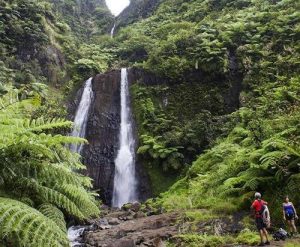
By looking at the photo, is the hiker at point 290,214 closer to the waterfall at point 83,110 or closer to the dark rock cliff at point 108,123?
the dark rock cliff at point 108,123

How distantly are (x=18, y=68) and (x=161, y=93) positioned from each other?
9846 millimetres

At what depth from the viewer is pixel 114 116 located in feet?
78.4

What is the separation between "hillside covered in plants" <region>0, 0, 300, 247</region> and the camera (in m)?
3.06

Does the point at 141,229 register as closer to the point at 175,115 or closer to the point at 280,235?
the point at 280,235

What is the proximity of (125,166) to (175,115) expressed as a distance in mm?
4208

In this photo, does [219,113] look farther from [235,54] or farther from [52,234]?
[52,234]

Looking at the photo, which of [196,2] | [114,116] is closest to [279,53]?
[114,116]

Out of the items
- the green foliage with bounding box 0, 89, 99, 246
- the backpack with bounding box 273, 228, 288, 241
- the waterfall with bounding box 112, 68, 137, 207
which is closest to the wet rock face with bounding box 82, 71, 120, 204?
the waterfall with bounding box 112, 68, 137, 207

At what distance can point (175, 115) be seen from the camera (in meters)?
22.7

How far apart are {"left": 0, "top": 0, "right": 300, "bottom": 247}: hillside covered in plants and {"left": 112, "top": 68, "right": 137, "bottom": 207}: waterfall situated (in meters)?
0.56

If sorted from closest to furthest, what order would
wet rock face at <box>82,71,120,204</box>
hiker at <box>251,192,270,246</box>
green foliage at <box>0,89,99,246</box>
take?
1. green foliage at <box>0,89,99,246</box>
2. hiker at <box>251,192,270,246</box>
3. wet rock face at <box>82,71,120,204</box>

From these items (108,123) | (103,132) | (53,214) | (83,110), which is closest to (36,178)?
(53,214)

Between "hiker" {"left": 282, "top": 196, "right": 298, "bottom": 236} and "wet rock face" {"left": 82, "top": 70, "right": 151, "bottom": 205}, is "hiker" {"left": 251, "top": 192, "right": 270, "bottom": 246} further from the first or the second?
"wet rock face" {"left": 82, "top": 70, "right": 151, "bottom": 205}

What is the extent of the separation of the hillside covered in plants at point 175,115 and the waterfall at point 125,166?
0.56 metres
